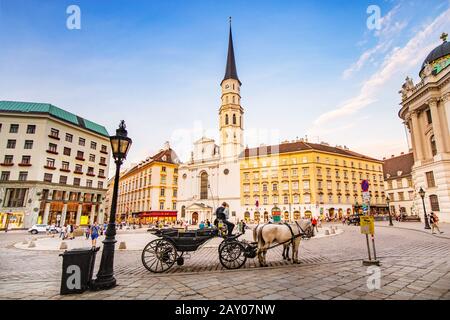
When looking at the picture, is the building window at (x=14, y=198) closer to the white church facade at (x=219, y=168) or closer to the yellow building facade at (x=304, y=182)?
the white church facade at (x=219, y=168)

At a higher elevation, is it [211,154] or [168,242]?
[211,154]

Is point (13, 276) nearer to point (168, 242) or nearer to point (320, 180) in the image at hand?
point (168, 242)

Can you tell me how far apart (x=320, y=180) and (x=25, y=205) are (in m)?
52.0

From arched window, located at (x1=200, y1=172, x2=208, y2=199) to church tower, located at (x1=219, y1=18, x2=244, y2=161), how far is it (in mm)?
7363

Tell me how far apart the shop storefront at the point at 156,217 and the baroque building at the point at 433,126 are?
1895 inches

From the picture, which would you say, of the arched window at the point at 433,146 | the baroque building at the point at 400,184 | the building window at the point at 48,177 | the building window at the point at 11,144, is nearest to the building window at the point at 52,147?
the building window at the point at 48,177

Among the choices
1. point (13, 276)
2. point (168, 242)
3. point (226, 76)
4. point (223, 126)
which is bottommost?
point (13, 276)

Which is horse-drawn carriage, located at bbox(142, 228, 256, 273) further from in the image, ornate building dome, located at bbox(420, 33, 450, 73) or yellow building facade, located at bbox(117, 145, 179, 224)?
yellow building facade, located at bbox(117, 145, 179, 224)

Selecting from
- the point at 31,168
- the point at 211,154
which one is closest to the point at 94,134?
the point at 31,168

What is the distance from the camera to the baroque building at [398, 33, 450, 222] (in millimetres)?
24641

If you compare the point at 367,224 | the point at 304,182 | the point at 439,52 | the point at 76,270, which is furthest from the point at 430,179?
the point at 76,270

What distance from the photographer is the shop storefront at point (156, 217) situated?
54.2m

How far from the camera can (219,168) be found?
6066 centimetres
